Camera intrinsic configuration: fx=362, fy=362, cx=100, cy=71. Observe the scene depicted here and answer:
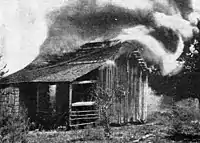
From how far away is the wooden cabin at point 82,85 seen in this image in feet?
52.7

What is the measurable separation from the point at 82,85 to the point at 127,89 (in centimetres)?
228

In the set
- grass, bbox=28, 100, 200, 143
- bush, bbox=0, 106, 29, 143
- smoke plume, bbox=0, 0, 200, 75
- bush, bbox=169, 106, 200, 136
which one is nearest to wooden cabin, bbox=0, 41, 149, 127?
smoke plume, bbox=0, 0, 200, 75

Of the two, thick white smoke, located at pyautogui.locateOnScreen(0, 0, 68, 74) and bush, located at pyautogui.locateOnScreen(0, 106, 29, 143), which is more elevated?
thick white smoke, located at pyautogui.locateOnScreen(0, 0, 68, 74)

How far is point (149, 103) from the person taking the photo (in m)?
22.1

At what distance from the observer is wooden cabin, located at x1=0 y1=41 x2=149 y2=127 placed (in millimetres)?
16055

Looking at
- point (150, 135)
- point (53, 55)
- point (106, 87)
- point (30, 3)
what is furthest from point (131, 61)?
point (30, 3)

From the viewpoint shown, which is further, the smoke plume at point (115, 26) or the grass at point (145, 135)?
the smoke plume at point (115, 26)

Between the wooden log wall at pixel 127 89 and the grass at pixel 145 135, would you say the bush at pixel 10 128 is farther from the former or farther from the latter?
the wooden log wall at pixel 127 89

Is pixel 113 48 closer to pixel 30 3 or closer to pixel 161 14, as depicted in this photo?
pixel 161 14

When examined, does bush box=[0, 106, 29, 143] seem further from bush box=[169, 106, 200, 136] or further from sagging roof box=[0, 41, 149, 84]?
bush box=[169, 106, 200, 136]

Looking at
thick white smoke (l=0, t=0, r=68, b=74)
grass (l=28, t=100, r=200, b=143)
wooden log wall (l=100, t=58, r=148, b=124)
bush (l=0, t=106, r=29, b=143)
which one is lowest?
grass (l=28, t=100, r=200, b=143)

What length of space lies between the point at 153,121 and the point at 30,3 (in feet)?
33.3

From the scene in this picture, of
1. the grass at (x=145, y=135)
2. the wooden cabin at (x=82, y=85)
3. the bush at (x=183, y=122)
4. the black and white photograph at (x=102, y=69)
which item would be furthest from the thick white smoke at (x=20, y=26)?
the bush at (x=183, y=122)

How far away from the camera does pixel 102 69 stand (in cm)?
1689
